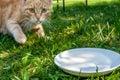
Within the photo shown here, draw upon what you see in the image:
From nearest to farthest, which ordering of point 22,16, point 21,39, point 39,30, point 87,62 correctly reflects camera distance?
point 87,62 < point 21,39 < point 22,16 < point 39,30

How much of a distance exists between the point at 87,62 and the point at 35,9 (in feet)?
2.47

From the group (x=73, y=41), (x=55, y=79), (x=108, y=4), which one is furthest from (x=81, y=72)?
(x=108, y=4)

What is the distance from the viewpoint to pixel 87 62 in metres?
2.26

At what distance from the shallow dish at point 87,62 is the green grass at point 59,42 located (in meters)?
0.05

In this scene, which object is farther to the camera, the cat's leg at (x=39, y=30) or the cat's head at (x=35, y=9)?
the cat's leg at (x=39, y=30)

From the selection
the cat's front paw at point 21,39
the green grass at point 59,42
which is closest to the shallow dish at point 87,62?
the green grass at point 59,42

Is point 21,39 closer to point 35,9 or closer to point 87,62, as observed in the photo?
point 35,9

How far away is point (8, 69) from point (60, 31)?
88cm

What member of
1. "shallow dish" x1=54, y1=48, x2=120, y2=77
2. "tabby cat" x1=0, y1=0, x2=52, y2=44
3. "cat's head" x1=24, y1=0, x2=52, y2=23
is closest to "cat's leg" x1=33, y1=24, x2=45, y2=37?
"tabby cat" x1=0, y1=0, x2=52, y2=44

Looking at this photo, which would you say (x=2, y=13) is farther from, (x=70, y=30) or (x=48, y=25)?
(x=70, y=30)

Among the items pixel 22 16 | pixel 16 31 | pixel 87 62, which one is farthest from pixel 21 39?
pixel 87 62

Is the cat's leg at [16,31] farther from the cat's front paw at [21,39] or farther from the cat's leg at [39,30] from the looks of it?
the cat's leg at [39,30]

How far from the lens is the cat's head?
9.02 ft

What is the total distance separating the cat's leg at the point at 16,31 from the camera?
2.73 metres
